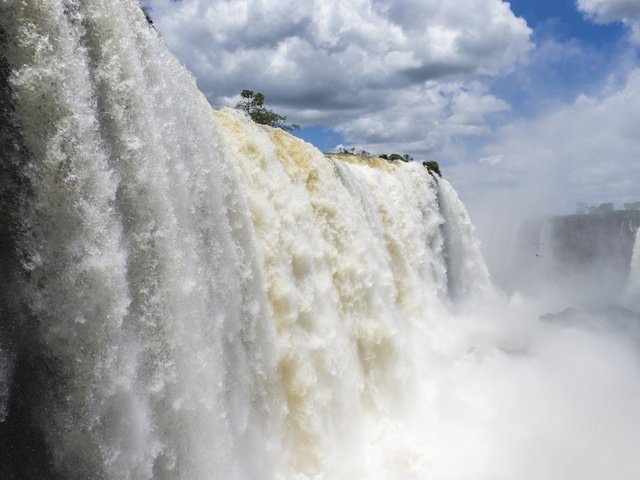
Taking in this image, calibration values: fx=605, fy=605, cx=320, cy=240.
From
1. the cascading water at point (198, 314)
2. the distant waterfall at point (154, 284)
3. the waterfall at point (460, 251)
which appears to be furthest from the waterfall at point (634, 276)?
the distant waterfall at point (154, 284)

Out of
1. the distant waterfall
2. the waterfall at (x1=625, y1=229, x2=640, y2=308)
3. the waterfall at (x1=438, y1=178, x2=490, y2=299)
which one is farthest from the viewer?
the waterfall at (x1=625, y1=229, x2=640, y2=308)

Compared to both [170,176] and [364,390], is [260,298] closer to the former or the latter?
[170,176]

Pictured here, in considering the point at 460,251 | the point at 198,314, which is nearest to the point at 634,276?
the point at 460,251

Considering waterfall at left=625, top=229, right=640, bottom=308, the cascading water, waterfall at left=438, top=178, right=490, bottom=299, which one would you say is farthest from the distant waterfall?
waterfall at left=625, top=229, right=640, bottom=308

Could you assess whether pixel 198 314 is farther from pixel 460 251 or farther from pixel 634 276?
pixel 634 276

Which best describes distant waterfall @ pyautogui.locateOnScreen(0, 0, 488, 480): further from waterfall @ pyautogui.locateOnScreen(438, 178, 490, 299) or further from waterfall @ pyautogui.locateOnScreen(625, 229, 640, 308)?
waterfall @ pyautogui.locateOnScreen(625, 229, 640, 308)

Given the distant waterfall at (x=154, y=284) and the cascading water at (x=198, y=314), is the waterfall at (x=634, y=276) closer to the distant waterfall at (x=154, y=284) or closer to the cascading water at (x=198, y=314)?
the cascading water at (x=198, y=314)

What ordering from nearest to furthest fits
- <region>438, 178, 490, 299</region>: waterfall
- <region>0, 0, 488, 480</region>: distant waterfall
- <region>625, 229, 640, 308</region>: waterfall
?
1. <region>0, 0, 488, 480</region>: distant waterfall
2. <region>438, 178, 490, 299</region>: waterfall
3. <region>625, 229, 640, 308</region>: waterfall
